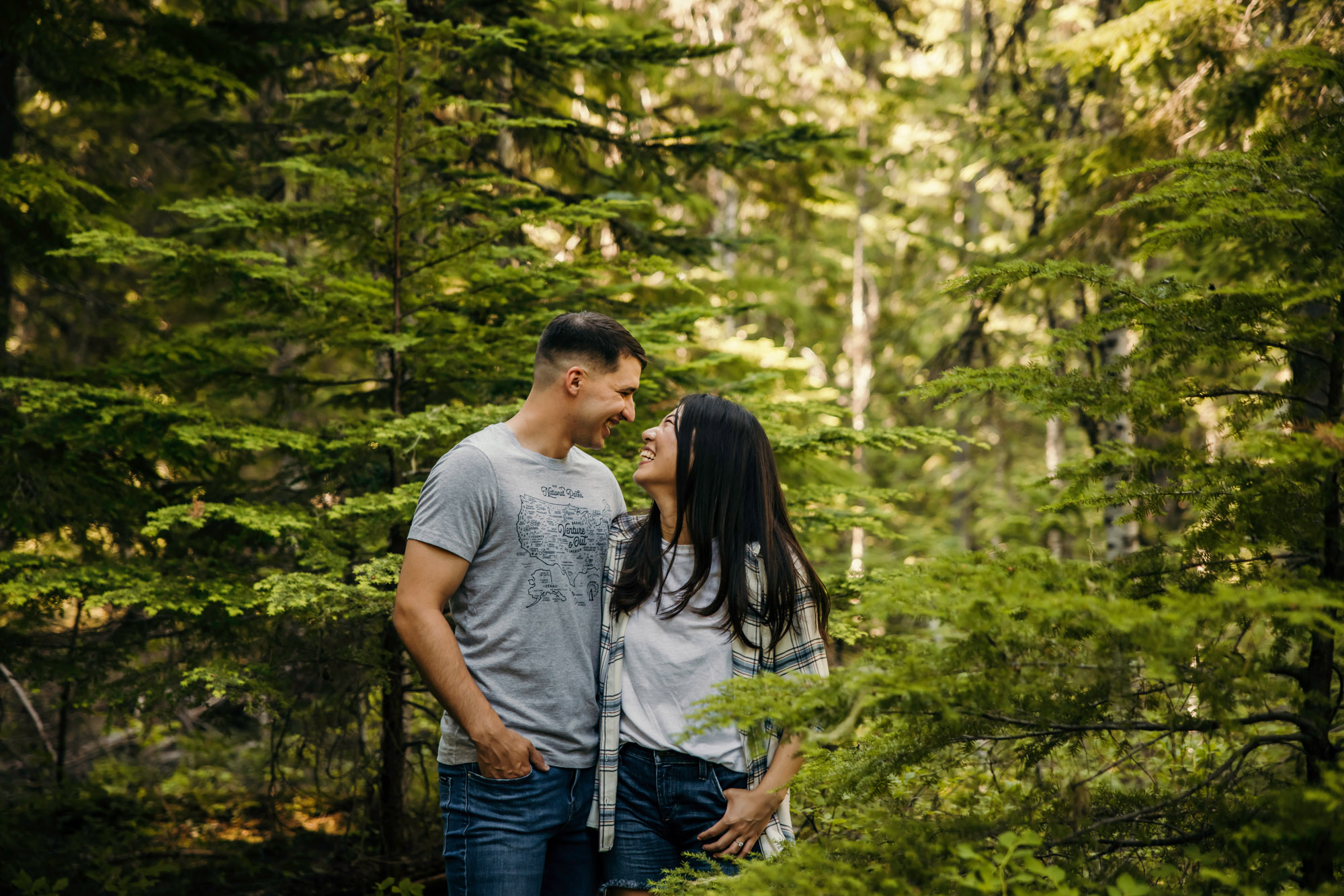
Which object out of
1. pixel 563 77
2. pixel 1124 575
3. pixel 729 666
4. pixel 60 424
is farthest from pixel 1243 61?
pixel 60 424

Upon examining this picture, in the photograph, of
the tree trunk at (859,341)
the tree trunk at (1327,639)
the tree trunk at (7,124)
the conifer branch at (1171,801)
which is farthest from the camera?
the tree trunk at (859,341)

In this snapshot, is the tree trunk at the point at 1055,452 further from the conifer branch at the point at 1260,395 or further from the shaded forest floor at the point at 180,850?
the conifer branch at the point at 1260,395

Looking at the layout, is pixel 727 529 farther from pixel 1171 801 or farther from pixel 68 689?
pixel 68 689

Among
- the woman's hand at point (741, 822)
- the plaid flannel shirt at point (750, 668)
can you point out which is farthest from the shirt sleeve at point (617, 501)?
the woman's hand at point (741, 822)

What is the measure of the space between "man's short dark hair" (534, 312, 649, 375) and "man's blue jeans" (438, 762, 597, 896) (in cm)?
142

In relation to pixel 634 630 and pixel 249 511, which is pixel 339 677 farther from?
pixel 634 630

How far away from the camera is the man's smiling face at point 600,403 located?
9.80 feet

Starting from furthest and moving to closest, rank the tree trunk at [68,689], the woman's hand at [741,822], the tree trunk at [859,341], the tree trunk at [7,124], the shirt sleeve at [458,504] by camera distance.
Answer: the tree trunk at [859,341]
the tree trunk at [7,124]
the tree trunk at [68,689]
the shirt sleeve at [458,504]
the woman's hand at [741,822]

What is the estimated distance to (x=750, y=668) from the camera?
2.65 meters

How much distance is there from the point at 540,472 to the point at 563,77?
18.2ft

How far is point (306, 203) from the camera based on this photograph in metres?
4.41

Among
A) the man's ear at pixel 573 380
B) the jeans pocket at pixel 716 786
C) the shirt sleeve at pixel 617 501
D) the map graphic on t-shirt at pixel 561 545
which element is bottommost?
the jeans pocket at pixel 716 786

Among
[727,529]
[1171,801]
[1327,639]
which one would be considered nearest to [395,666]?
[727,529]

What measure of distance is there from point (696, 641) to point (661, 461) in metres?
0.61
